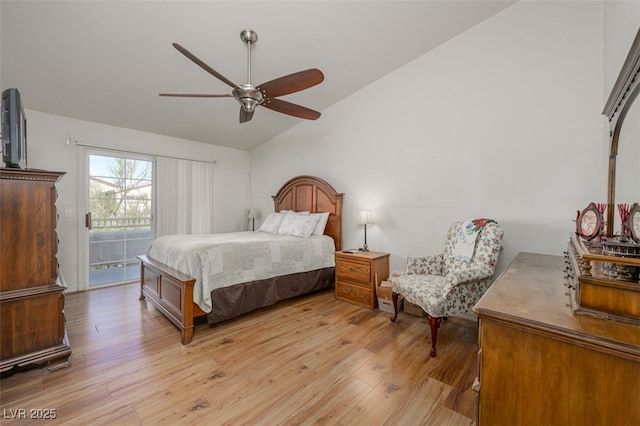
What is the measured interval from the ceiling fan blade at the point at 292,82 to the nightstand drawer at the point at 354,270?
6.78ft

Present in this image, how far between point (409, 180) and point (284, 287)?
2.05 meters

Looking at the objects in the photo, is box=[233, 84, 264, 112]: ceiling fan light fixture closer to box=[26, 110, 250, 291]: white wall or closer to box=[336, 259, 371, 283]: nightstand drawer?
box=[336, 259, 371, 283]: nightstand drawer

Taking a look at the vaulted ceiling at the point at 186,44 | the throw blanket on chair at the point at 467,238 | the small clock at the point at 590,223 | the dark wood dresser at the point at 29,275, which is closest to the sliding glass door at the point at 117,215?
the vaulted ceiling at the point at 186,44

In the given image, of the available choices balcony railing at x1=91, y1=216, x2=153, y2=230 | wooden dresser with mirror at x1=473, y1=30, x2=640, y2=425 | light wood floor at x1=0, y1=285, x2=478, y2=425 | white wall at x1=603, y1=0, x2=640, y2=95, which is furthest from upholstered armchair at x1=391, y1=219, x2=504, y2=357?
balcony railing at x1=91, y1=216, x2=153, y2=230

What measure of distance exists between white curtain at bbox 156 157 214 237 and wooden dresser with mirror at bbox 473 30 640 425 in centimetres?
470

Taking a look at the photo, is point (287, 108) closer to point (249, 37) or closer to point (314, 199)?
point (249, 37)

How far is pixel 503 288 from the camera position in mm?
1339

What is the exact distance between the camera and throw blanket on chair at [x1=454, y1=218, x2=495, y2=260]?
2.54 meters

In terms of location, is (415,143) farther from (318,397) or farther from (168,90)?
(168,90)

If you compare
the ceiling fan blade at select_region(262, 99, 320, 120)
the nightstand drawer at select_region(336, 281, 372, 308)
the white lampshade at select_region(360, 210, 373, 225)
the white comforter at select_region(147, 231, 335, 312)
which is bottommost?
the nightstand drawer at select_region(336, 281, 372, 308)

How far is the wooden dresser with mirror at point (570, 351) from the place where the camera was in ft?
2.73

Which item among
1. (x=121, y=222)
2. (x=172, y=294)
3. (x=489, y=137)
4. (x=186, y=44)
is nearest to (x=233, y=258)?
(x=172, y=294)

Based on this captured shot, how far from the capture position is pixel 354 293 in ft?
11.0

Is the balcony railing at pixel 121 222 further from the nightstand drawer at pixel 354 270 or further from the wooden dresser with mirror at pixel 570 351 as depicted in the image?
the wooden dresser with mirror at pixel 570 351
